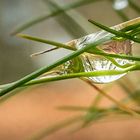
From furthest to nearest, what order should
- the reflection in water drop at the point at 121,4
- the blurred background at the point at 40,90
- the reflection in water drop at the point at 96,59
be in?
the blurred background at the point at 40,90, the reflection in water drop at the point at 121,4, the reflection in water drop at the point at 96,59

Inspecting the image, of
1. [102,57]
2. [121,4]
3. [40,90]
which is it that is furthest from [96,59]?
[40,90]

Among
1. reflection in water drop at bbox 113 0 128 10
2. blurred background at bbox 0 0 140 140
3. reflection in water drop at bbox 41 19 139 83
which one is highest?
blurred background at bbox 0 0 140 140

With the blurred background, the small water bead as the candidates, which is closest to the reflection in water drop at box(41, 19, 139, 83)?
the small water bead

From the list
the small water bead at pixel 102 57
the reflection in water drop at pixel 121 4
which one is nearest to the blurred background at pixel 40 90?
the reflection in water drop at pixel 121 4

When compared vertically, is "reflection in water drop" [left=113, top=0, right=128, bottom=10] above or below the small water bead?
above

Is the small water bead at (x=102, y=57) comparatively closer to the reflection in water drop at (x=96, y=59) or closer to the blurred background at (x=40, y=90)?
the reflection in water drop at (x=96, y=59)

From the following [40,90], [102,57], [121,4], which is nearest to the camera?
[102,57]

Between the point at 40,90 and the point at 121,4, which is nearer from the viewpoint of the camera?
the point at 121,4

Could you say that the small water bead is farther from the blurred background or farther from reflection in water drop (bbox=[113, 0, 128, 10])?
the blurred background

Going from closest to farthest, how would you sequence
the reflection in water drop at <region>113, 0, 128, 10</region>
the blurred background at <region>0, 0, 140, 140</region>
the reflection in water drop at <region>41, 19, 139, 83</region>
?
the reflection in water drop at <region>41, 19, 139, 83</region> < the reflection in water drop at <region>113, 0, 128, 10</region> < the blurred background at <region>0, 0, 140, 140</region>

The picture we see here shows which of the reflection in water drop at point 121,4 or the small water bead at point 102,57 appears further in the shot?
the reflection in water drop at point 121,4

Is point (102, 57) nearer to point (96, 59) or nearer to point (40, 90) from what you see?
point (96, 59)

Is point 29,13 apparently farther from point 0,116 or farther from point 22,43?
point 0,116
